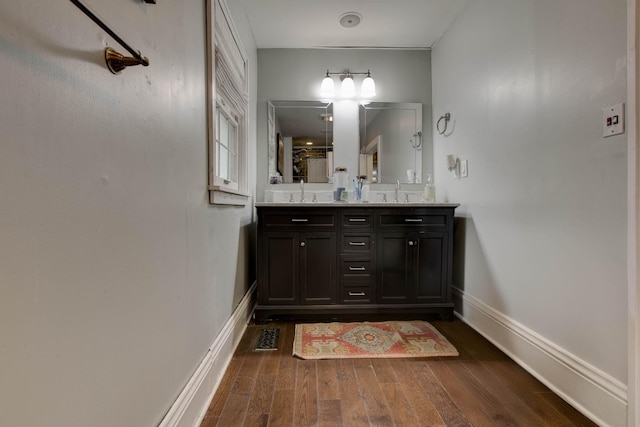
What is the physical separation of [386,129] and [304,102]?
83 centimetres

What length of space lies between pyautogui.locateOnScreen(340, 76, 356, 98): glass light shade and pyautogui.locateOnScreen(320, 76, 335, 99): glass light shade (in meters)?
0.10

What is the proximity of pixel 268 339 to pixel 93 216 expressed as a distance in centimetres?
152

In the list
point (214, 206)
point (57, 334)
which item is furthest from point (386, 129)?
point (57, 334)

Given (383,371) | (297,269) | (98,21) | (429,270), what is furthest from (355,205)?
(98,21)

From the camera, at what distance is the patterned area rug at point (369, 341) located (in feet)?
5.69

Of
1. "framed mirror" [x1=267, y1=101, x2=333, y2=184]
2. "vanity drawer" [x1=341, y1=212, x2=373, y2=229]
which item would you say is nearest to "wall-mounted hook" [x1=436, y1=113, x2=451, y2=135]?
"framed mirror" [x1=267, y1=101, x2=333, y2=184]

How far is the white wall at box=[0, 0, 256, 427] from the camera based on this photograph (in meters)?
0.47

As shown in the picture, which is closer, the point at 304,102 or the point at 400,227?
the point at 400,227

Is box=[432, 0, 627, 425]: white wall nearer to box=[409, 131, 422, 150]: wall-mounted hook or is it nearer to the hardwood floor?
the hardwood floor

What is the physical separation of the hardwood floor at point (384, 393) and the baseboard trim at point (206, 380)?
0.05 m

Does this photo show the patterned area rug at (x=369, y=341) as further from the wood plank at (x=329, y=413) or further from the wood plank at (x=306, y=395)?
the wood plank at (x=329, y=413)

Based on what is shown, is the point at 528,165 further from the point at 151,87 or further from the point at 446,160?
the point at 151,87

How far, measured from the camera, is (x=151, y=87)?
0.88 meters

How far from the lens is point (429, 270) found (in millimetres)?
2211
